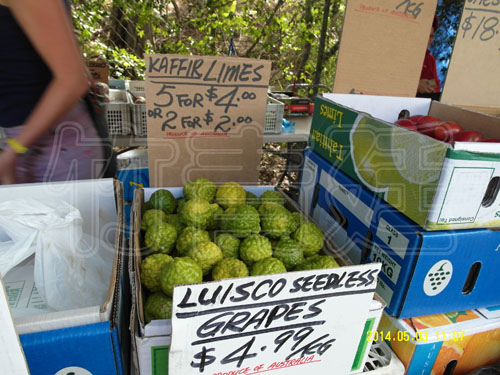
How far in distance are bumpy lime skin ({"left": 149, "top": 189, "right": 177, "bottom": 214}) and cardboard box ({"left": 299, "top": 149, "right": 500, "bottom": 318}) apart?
775 millimetres

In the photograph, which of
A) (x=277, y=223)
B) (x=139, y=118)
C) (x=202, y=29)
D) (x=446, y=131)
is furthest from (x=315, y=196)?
(x=202, y=29)

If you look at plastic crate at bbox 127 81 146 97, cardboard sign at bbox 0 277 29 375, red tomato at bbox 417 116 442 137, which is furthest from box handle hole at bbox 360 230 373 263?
plastic crate at bbox 127 81 146 97

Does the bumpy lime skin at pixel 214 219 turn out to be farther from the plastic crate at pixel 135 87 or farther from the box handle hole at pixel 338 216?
the plastic crate at pixel 135 87

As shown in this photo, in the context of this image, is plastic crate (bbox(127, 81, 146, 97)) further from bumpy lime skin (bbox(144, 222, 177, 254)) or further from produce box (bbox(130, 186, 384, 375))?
produce box (bbox(130, 186, 384, 375))

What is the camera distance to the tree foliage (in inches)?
215

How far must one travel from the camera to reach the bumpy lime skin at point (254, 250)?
1.25 meters

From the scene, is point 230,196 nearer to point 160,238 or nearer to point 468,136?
point 160,238

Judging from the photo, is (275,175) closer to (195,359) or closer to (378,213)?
(378,213)

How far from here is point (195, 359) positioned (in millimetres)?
946

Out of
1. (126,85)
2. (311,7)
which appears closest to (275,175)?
(126,85)

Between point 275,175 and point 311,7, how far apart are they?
2.98 m

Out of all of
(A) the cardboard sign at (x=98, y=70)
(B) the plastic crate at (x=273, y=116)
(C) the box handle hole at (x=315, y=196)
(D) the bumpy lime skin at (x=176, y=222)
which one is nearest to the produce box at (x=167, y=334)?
(D) the bumpy lime skin at (x=176, y=222)

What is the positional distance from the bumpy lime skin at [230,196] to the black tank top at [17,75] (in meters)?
0.87

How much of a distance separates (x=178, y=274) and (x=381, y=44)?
6.37ft
